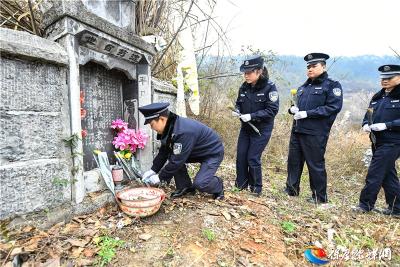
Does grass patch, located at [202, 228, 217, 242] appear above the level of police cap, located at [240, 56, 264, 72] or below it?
below

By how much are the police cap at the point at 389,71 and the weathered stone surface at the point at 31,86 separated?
14.2 feet

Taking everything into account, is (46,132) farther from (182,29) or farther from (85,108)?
(182,29)

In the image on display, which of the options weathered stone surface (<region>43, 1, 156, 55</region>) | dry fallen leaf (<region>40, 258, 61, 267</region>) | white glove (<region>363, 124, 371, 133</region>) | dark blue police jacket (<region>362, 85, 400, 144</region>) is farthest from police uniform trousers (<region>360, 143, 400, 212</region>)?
dry fallen leaf (<region>40, 258, 61, 267</region>)

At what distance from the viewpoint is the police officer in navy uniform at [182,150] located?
3.49 m

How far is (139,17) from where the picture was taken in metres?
5.20

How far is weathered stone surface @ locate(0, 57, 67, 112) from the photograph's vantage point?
2643mm

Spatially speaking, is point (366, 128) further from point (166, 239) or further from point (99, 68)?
point (99, 68)

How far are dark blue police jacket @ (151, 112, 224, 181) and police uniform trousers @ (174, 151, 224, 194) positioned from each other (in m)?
0.09

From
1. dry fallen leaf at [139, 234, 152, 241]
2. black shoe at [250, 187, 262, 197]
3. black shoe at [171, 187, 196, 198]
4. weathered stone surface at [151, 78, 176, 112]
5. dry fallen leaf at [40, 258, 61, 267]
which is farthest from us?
weathered stone surface at [151, 78, 176, 112]

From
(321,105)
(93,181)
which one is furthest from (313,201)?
→ (93,181)

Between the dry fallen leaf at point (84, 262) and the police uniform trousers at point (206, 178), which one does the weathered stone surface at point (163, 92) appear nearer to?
the police uniform trousers at point (206, 178)

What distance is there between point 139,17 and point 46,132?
124 inches

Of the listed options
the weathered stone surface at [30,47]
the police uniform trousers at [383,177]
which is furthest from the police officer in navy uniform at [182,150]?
the police uniform trousers at [383,177]

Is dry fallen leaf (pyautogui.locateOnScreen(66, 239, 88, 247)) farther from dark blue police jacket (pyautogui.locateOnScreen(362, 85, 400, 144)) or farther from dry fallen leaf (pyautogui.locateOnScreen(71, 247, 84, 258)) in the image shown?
dark blue police jacket (pyautogui.locateOnScreen(362, 85, 400, 144))
